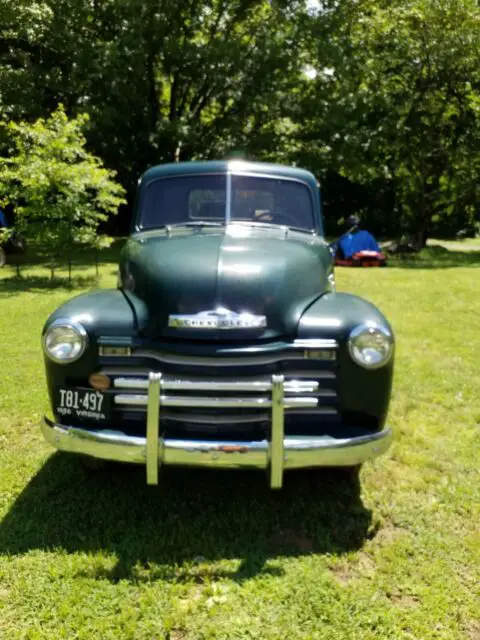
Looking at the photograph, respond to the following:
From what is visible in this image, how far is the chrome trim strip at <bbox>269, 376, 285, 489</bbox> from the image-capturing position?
287 centimetres

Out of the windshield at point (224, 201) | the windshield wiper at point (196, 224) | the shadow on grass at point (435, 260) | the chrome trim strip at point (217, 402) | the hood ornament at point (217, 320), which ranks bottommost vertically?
the shadow on grass at point (435, 260)

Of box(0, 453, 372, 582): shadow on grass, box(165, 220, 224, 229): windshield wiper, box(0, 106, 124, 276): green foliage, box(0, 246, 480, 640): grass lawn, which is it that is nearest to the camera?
box(0, 246, 480, 640): grass lawn

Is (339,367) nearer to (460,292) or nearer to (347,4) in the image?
(460,292)

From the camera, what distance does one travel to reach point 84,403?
3197 mm

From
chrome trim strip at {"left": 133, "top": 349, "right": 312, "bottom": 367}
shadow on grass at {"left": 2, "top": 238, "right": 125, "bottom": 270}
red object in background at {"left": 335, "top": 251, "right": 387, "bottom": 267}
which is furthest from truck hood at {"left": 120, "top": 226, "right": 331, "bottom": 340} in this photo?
red object in background at {"left": 335, "top": 251, "right": 387, "bottom": 267}

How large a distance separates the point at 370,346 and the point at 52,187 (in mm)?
9111

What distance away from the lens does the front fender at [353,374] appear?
319cm

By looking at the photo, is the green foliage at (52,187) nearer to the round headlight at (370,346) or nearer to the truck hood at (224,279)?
the truck hood at (224,279)

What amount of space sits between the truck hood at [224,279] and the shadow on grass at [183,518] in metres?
1.04

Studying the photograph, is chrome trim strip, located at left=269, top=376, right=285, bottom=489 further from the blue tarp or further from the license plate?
→ the blue tarp

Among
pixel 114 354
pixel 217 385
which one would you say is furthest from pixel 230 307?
pixel 114 354

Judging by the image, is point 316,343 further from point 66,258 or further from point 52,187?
point 66,258

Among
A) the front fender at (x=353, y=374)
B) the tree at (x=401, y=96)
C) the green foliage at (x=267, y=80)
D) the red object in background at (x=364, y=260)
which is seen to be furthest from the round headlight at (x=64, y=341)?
the tree at (x=401, y=96)

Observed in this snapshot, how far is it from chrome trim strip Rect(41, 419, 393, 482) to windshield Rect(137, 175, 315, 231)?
2.09 metres
